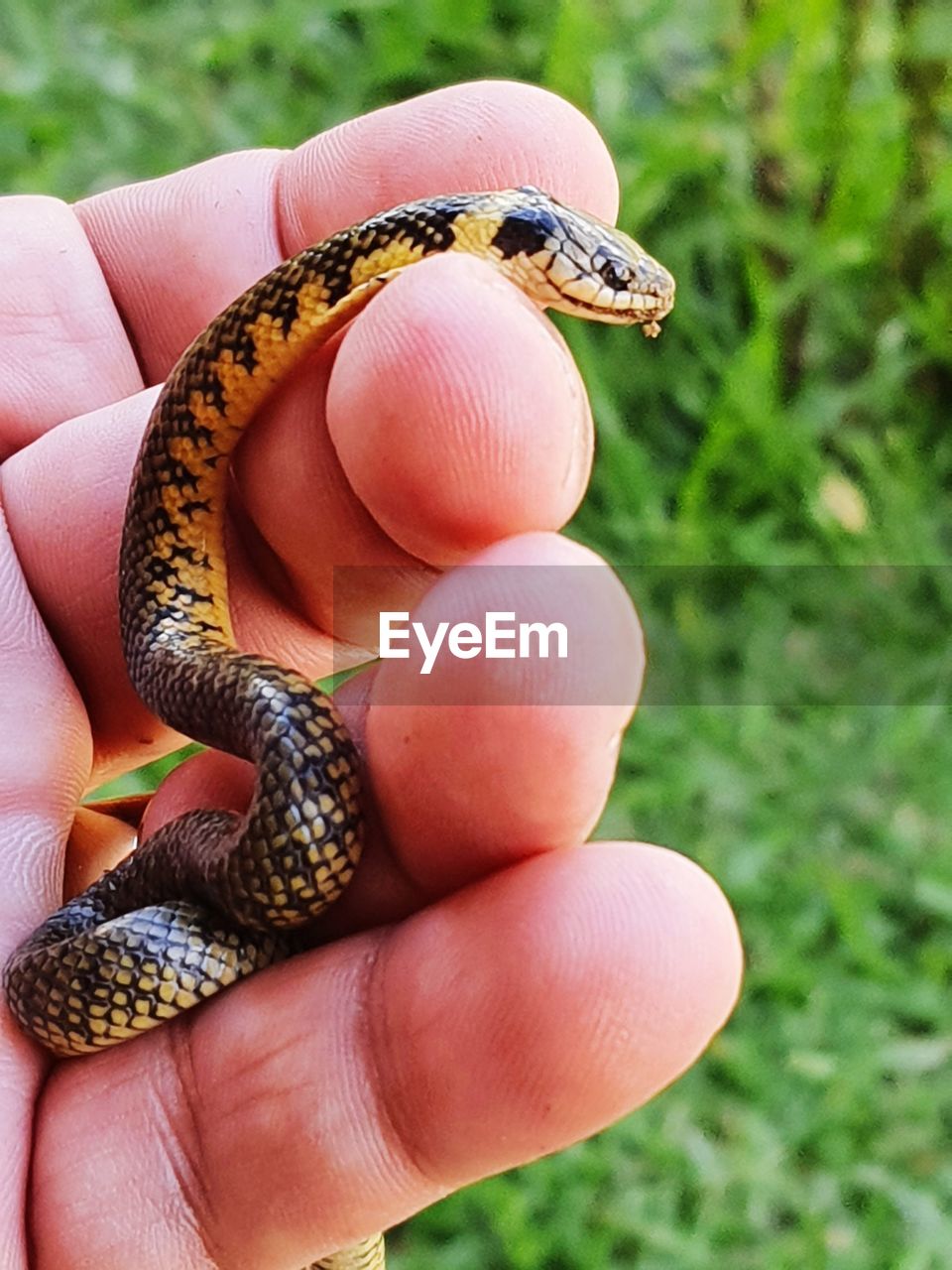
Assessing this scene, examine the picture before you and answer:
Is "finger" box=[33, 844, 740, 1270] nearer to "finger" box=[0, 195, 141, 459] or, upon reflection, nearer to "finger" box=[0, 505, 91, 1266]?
"finger" box=[0, 505, 91, 1266]

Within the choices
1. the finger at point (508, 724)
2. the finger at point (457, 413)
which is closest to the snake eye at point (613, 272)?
the finger at point (457, 413)

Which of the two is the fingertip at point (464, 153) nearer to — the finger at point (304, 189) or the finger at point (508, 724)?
the finger at point (304, 189)

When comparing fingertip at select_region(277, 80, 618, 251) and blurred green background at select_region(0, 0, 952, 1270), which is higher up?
fingertip at select_region(277, 80, 618, 251)

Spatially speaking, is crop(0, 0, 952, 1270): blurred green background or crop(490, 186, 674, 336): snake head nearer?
crop(490, 186, 674, 336): snake head

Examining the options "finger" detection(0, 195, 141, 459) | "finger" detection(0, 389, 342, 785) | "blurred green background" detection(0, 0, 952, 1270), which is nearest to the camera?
"finger" detection(0, 389, 342, 785)

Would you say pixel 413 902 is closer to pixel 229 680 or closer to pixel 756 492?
pixel 229 680

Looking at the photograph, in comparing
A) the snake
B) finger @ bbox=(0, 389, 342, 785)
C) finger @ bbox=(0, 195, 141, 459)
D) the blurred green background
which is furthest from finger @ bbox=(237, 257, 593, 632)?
the blurred green background

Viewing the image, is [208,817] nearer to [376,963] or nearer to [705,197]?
[376,963]

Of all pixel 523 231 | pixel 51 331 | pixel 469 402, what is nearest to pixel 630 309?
pixel 523 231
